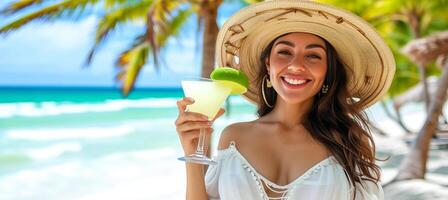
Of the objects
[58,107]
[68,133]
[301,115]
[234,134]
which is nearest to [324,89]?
[301,115]

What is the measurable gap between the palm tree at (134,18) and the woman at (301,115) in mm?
3878

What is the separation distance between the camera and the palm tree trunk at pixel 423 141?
612 centimetres

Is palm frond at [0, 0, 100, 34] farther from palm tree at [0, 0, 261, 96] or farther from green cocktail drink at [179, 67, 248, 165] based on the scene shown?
green cocktail drink at [179, 67, 248, 165]

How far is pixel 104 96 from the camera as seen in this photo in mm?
48250

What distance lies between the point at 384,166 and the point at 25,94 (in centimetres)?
4027

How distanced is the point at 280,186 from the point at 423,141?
16.0 feet

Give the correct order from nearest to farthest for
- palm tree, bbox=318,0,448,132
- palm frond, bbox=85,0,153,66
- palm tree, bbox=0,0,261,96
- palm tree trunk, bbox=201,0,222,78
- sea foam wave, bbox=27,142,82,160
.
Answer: palm tree trunk, bbox=201,0,222,78 → palm tree, bbox=0,0,261,96 → palm frond, bbox=85,0,153,66 → palm tree, bbox=318,0,448,132 → sea foam wave, bbox=27,142,82,160

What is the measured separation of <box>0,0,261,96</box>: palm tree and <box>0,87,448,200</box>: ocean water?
58.7 inches

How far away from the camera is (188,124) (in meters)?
1.82

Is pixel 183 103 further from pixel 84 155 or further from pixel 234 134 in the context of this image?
pixel 84 155

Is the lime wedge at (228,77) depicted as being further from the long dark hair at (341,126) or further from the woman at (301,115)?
the long dark hair at (341,126)

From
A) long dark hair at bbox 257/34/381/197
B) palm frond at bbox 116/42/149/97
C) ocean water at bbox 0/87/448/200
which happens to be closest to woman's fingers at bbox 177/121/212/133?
long dark hair at bbox 257/34/381/197

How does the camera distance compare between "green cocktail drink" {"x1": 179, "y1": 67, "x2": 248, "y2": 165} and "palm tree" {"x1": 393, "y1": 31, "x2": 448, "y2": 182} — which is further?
"palm tree" {"x1": 393, "y1": 31, "x2": 448, "y2": 182}

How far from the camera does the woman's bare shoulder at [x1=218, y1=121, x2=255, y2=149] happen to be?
6.51 feet
